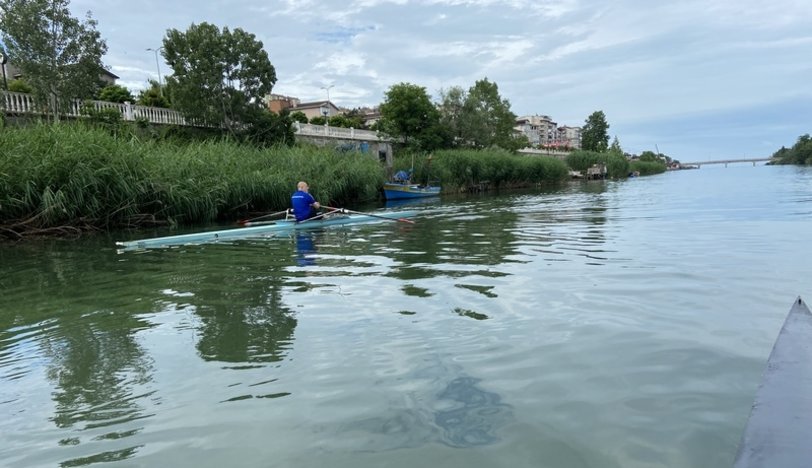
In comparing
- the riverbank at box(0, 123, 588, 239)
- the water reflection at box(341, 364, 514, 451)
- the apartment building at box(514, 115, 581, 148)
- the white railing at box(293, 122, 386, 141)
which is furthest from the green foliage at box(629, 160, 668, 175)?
the water reflection at box(341, 364, 514, 451)

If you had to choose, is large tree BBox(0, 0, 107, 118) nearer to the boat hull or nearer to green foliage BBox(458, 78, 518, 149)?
the boat hull

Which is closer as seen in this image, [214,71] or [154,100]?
[214,71]

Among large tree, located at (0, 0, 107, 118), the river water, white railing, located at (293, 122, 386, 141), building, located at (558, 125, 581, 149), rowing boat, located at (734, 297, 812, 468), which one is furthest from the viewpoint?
building, located at (558, 125, 581, 149)

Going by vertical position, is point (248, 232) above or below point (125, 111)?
below

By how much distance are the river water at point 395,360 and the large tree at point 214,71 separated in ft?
57.5

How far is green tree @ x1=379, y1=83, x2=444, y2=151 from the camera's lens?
38.5 m

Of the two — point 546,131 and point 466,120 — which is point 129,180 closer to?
point 466,120

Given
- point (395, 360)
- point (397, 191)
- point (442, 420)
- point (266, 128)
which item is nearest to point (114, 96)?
point (266, 128)

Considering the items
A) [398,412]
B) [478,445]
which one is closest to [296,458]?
[398,412]

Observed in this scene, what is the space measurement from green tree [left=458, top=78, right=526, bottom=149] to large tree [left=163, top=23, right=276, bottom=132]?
21.7 metres

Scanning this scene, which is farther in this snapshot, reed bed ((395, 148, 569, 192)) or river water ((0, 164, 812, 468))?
reed bed ((395, 148, 569, 192))

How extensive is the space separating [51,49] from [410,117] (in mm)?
24654

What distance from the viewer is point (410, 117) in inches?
1543

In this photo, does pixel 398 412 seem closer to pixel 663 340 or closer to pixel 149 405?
pixel 149 405
